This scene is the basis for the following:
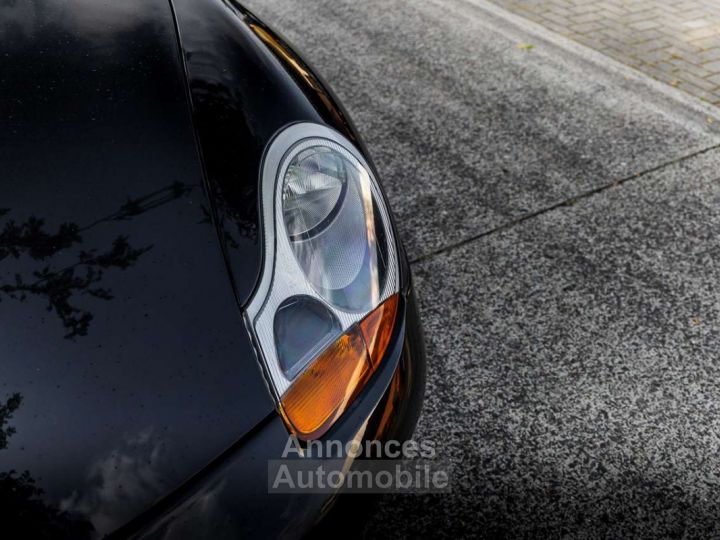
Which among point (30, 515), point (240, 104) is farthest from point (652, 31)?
point (30, 515)

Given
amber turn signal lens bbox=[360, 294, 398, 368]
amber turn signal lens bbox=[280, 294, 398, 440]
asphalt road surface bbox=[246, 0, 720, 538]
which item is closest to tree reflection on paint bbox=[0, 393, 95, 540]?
amber turn signal lens bbox=[280, 294, 398, 440]

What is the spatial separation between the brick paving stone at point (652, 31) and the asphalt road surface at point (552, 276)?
0.20m

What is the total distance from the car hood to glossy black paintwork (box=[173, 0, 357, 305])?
24 mm

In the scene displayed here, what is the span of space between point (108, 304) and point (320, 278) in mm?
404

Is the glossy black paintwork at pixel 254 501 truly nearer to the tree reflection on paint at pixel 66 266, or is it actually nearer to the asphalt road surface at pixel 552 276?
the tree reflection on paint at pixel 66 266

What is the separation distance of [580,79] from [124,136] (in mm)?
3411

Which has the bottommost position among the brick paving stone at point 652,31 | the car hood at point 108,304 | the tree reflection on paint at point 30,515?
the brick paving stone at point 652,31

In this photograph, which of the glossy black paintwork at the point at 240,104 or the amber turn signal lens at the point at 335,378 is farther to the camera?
the glossy black paintwork at the point at 240,104

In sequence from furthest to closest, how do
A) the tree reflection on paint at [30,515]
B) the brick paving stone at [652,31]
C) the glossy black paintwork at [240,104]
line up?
the brick paving stone at [652,31] < the glossy black paintwork at [240,104] < the tree reflection on paint at [30,515]

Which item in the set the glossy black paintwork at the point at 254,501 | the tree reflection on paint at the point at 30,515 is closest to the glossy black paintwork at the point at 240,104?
the glossy black paintwork at the point at 254,501

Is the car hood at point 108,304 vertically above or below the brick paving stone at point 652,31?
above

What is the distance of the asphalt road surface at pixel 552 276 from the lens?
6.81 ft

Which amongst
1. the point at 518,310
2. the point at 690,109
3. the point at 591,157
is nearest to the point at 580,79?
the point at 690,109

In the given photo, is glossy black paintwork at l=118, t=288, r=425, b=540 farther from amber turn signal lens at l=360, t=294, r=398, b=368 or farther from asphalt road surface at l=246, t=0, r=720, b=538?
asphalt road surface at l=246, t=0, r=720, b=538
